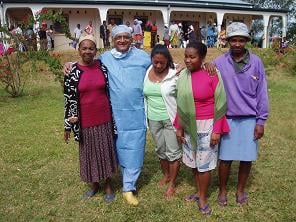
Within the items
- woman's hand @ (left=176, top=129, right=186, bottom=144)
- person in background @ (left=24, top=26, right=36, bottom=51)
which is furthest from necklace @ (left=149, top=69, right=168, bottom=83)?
person in background @ (left=24, top=26, right=36, bottom=51)

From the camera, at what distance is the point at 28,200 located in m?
4.43

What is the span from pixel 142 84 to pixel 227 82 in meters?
0.93

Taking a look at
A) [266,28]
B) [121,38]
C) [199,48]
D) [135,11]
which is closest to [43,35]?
[135,11]

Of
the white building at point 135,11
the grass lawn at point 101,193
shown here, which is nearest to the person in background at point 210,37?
the white building at point 135,11

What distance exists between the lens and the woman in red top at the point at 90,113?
3.87 metres

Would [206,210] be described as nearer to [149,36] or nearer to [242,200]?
[242,200]

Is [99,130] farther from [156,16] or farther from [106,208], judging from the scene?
[156,16]

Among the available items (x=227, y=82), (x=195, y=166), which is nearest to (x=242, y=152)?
(x=195, y=166)

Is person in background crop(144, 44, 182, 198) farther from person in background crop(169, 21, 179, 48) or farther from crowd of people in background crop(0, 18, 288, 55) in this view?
person in background crop(169, 21, 179, 48)

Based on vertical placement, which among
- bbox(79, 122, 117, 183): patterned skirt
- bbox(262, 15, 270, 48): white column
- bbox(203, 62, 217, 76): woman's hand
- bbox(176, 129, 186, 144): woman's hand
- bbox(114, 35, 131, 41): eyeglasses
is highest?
bbox(114, 35, 131, 41): eyeglasses

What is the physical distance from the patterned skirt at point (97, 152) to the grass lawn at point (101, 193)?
14.6 inches

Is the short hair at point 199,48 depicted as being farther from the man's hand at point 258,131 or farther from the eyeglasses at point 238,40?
the man's hand at point 258,131

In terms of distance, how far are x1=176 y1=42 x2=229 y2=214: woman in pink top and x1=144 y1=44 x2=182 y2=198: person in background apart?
27 cm

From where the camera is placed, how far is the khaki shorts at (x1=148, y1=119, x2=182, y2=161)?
4.27m
